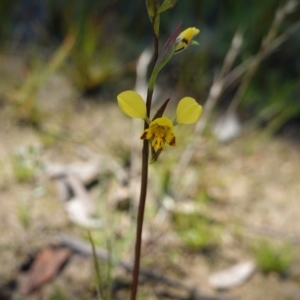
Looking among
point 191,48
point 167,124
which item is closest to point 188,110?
point 167,124

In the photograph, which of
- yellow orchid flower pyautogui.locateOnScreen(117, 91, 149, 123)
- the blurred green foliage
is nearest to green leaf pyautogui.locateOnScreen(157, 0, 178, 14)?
yellow orchid flower pyautogui.locateOnScreen(117, 91, 149, 123)

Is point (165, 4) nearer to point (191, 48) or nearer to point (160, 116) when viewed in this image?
point (160, 116)

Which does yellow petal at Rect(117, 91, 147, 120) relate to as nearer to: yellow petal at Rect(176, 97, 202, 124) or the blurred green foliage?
yellow petal at Rect(176, 97, 202, 124)

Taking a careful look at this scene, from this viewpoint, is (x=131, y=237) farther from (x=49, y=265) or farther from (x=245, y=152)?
(x=245, y=152)

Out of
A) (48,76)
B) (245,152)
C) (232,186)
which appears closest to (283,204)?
(232,186)

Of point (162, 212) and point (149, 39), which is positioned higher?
point (149, 39)
